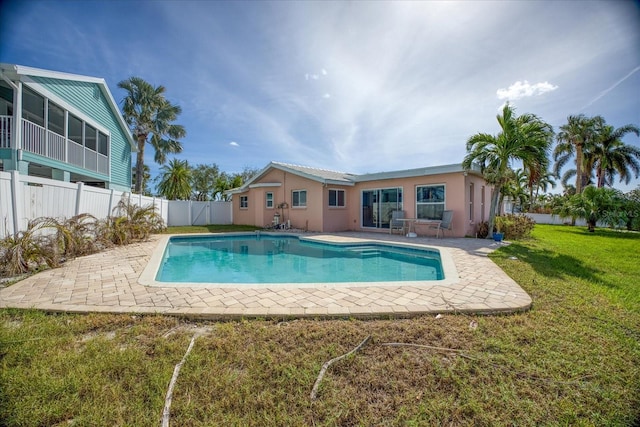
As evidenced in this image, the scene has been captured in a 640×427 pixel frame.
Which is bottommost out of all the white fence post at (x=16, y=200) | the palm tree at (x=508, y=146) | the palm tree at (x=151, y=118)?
Answer: the white fence post at (x=16, y=200)

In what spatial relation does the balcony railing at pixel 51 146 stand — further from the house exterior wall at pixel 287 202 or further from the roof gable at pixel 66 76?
the house exterior wall at pixel 287 202

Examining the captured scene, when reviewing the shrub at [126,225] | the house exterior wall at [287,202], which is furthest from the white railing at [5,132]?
the house exterior wall at [287,202]

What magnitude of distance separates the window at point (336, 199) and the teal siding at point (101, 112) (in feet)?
41.8

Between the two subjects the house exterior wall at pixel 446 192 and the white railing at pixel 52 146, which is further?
the house exterior wall at pixel 446 192

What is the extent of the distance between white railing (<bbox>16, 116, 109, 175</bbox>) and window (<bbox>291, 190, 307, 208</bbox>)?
1042cm

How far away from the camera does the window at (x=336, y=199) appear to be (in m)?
14.5

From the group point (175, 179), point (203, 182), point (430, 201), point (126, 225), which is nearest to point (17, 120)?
point (126, 225)

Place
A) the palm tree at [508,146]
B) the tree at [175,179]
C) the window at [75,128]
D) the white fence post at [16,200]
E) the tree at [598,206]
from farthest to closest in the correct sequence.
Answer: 1. the tree at [175,179]
2. the tree at [598,206]
3. the window at [75,128]
4. the palm tree at [508,146]
5. the white fence post at [16,200]

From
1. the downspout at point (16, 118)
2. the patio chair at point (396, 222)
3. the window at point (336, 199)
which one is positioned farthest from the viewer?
the window at point (336, 199)

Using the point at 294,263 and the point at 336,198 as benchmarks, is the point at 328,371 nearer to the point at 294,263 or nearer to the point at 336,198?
the point at 294,263

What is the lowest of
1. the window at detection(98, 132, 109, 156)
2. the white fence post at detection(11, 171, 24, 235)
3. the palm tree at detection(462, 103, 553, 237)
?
the white fence post at detection(11, 171, 24, 235)

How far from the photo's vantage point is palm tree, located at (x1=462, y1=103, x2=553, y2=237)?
33.0 feet

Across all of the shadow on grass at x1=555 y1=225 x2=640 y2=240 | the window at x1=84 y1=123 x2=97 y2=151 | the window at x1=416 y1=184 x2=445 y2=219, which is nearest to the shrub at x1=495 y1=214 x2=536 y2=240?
the window at x1=416 y1=184 x2=445 y2=219

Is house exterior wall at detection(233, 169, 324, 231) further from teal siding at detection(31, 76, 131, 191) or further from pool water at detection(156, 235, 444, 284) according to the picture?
teal siding at detection(31, 76, 131, 191)
